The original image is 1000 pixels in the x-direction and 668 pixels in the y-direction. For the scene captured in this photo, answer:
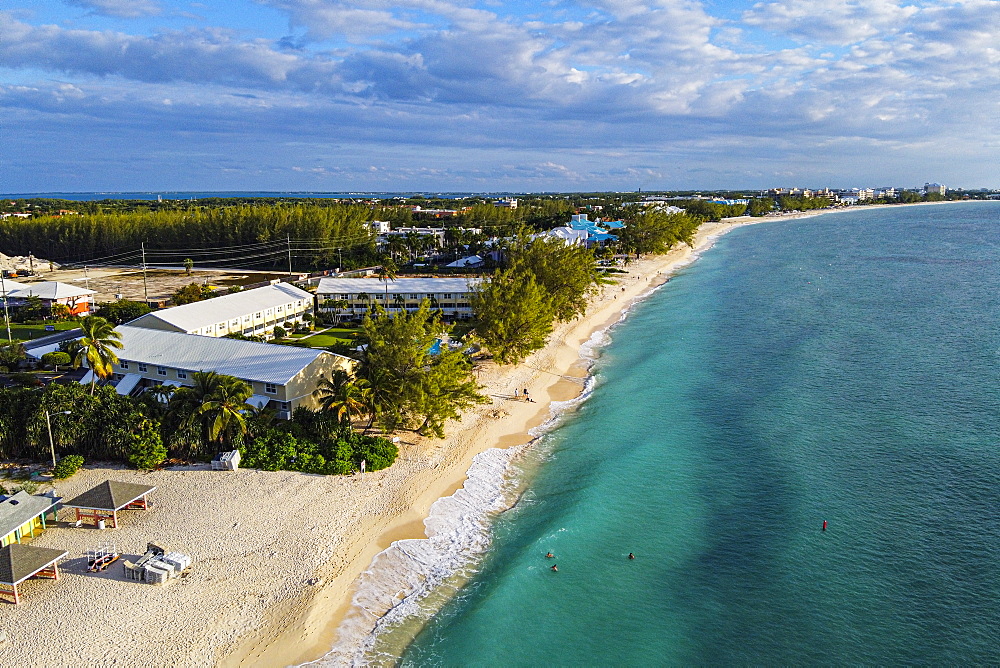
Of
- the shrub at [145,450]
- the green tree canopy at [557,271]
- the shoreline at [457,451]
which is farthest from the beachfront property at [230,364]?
the green tree canopy at [557,271]

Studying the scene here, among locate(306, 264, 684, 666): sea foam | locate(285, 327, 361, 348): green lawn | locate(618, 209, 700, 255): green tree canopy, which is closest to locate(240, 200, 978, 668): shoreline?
locate(306, 264, 684, 666): sea foam

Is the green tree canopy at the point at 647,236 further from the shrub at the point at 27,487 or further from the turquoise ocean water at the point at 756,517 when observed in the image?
the shrub at the point at 27,487

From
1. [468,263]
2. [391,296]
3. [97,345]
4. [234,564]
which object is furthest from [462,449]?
[468,263]

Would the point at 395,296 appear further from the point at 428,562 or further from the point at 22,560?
the point at 22,560

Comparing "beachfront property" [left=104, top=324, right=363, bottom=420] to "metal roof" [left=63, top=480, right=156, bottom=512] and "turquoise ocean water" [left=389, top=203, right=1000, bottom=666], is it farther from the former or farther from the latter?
"turquoise ocean water" [left=389, top=203, right=1000, bottom=666]

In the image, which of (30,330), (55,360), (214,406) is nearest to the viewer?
(214,406)

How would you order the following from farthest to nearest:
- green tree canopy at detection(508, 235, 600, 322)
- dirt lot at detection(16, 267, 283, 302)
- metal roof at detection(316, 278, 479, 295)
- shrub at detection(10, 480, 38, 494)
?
dirt lot at detection(16, 267, 283, 302)
metal roof at detection(316, 278, 479, 295)
green tree canopy at detection(508, 235, 600, 322)
shrub at detection(10, 480, 38, 494)

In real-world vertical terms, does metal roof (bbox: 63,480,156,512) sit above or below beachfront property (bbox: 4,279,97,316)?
below
